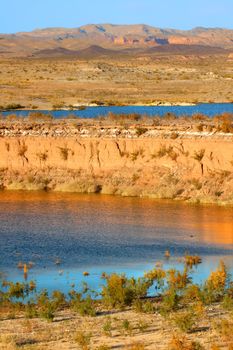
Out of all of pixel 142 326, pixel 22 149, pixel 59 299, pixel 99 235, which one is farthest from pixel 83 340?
pixel 22 149

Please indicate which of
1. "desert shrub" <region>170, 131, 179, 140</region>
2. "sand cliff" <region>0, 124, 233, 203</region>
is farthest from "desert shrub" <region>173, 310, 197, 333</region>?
"desert shrub" <region>170, 131, 179, 140</region>

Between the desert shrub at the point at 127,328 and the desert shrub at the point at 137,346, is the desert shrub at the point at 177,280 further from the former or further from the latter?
the desert shrub at the point at 137,346

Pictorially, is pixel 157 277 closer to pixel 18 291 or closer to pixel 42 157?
pixel 18 291

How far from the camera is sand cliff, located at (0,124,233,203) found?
3600 cm

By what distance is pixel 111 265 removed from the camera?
2306 centimetres

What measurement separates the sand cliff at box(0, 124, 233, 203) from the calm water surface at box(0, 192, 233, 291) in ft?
4.34

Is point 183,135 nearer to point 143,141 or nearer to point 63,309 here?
point 143,141

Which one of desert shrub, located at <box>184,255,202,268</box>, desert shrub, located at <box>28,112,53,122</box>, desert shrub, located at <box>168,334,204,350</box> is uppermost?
desert shrub, located at <box>28,112,53,122</box>

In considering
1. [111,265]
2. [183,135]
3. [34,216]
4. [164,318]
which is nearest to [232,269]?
[111,265]

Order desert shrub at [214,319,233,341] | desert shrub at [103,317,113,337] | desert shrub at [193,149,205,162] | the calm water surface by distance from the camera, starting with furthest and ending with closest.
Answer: desert shrub at [193,149,205,162]
the calm water surface
desert shrub at [103,317,113,337]
desert shrub at [214,319,233,341]

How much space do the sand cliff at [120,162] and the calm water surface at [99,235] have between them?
4.34 feet

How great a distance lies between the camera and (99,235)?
2744cm

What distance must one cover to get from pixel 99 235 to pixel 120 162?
11.3m

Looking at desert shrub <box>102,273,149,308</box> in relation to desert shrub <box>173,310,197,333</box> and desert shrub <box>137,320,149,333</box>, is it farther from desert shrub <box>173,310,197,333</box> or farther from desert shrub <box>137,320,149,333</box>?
desert shrub <box>173,310,197,333</box>
